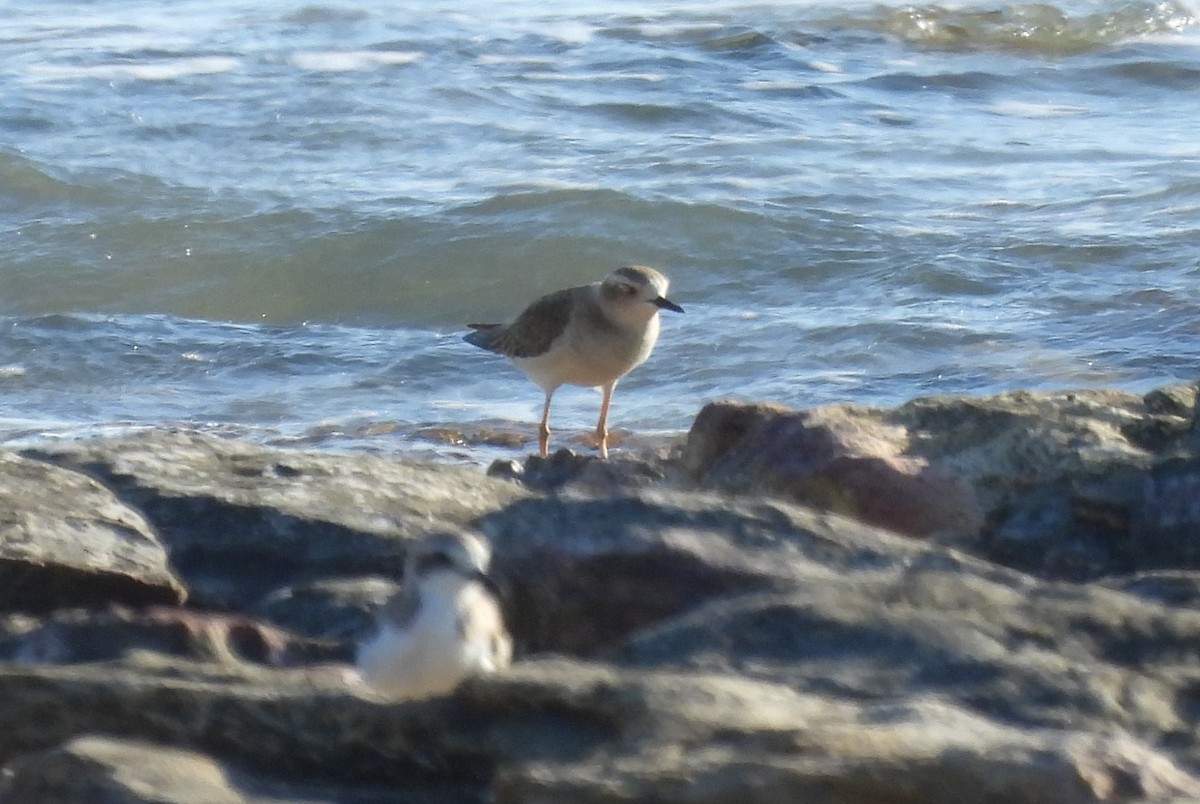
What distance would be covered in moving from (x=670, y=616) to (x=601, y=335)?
167 inches

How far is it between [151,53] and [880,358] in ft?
36.8

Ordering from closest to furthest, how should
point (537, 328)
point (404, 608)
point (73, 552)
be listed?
1. point (404, 608)
2. point (73, 552)
3. point (537, 328)

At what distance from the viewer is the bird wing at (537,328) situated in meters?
8.84

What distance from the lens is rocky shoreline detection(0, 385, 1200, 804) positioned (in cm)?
312

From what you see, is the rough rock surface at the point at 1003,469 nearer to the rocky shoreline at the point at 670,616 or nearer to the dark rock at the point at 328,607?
the rocky shoreline at the point at 670,616

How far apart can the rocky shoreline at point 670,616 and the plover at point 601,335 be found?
1839mm

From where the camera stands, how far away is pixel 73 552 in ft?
15.8

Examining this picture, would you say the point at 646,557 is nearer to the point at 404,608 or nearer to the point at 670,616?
the point at 670,616

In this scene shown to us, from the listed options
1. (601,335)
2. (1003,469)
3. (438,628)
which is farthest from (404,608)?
(601,335)

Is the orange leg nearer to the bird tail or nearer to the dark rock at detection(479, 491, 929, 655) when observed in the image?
the bird tail

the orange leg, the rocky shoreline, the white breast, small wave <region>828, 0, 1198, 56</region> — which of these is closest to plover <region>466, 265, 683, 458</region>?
the orange leg

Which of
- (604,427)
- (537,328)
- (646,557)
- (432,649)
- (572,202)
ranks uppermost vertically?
(646,557)

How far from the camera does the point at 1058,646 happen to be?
12.0 feet

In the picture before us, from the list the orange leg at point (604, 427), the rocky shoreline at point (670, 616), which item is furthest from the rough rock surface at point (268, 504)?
the orange leg at point (604, 427)
